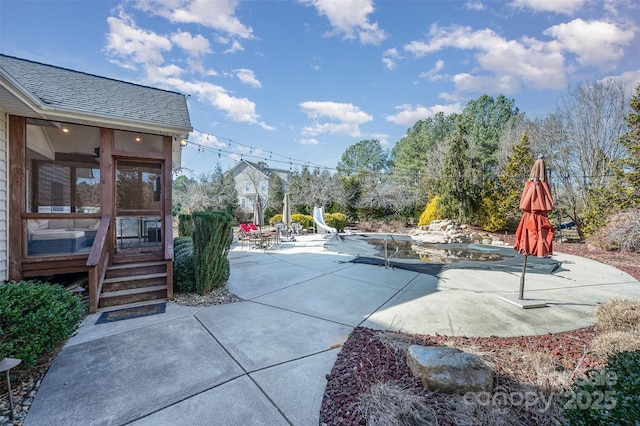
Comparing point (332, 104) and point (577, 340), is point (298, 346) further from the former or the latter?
point (332, 104)

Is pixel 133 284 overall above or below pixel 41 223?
below

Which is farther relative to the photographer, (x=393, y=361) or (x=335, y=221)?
(x=335, y=221)

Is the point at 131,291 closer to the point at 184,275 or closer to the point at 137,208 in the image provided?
the point at 184,275

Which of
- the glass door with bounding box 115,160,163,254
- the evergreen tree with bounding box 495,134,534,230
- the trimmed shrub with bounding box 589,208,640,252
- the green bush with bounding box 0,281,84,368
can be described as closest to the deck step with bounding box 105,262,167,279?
the glass door with bounding box 115,160,163,254

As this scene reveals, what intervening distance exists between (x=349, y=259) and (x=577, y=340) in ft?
17.5

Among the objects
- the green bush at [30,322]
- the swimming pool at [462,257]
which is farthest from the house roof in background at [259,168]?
the green bush at [30,322]

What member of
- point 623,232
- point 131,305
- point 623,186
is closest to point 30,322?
point 131,305

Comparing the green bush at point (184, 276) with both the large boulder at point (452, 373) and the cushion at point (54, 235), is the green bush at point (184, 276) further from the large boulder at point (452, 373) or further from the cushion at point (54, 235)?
the large boulder at point (452, 373)

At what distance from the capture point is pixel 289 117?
18.7 metres

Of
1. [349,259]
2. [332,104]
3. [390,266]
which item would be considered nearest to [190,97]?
[349,259]

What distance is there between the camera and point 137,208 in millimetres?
6961

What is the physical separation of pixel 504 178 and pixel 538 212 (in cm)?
1215

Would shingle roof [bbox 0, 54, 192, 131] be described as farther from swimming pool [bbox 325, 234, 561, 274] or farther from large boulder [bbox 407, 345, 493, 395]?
swimming pool [bbox 325, 234, 561, 274]

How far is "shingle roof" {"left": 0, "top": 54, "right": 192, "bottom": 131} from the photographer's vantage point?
4584mm
